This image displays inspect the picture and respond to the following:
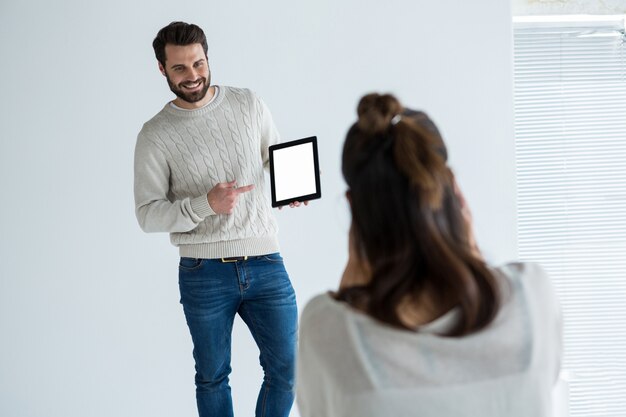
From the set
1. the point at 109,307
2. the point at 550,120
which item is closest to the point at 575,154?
the point at 550,120

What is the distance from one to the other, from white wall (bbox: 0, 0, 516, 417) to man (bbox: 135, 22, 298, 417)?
26.0 inches

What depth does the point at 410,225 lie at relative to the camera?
43.5 inches

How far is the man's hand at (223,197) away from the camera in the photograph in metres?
2.31

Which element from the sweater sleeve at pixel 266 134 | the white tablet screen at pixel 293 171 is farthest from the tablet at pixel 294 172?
the sweater sleeve at pixel 266 134

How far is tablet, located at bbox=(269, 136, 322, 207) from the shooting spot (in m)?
2.45

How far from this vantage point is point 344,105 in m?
3.20

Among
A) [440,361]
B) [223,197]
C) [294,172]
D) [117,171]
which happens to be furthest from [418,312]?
[117,171]

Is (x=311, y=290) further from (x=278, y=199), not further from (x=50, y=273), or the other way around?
(x=50, y=273)

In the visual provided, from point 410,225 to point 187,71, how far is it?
1476mm

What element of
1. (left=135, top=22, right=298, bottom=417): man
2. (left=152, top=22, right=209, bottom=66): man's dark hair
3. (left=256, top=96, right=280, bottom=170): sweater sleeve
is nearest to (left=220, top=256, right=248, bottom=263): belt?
(left=135, top=22, right=298, bottom=417): man

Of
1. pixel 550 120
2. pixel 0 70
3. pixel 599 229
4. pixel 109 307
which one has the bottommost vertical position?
pixel 109 307

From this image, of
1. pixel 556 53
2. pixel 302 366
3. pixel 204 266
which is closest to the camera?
pixel 302 366

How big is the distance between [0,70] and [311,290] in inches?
59.7

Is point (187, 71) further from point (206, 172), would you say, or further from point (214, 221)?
point (214, 221)
